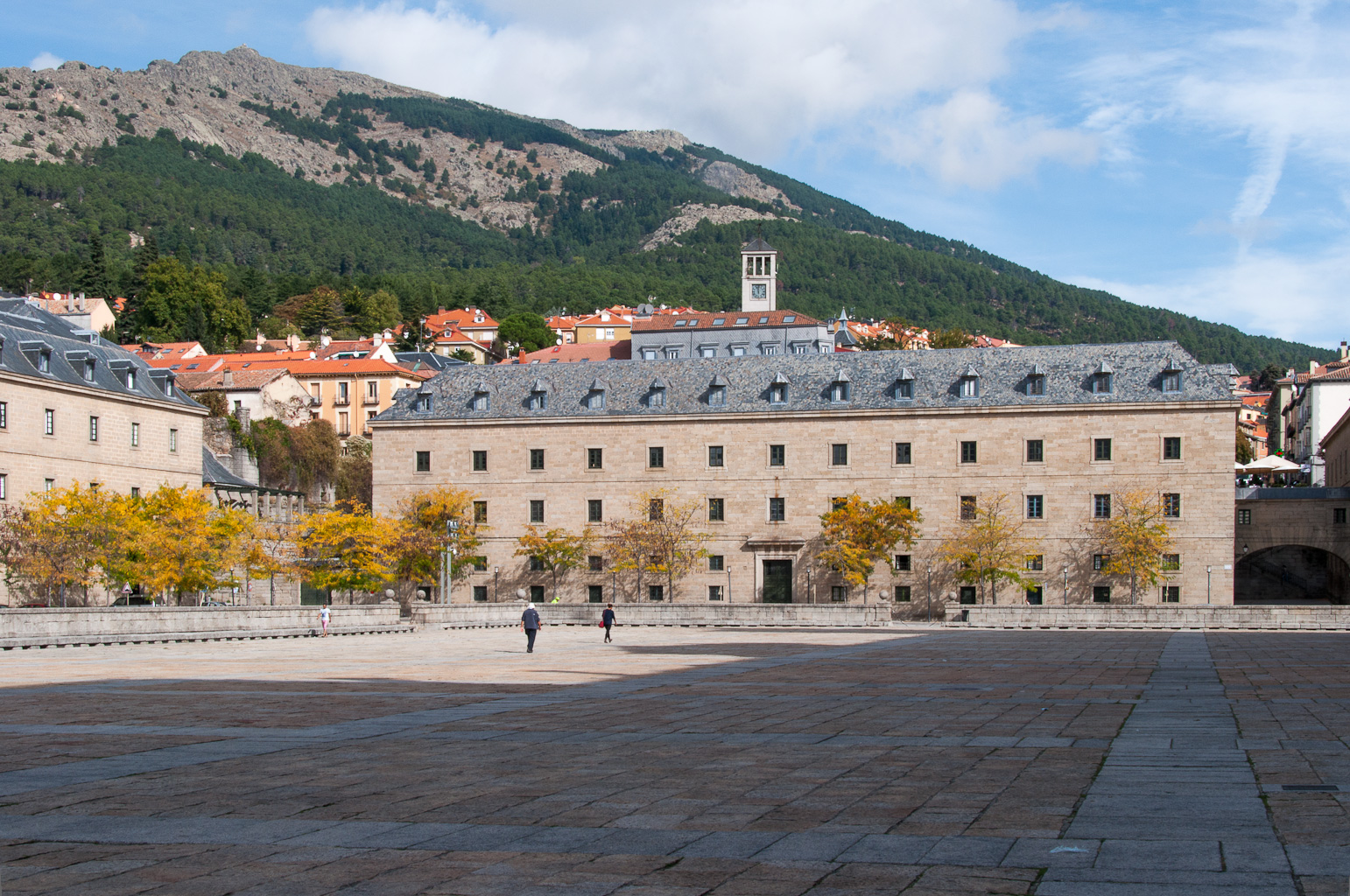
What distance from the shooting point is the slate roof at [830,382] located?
213 ft

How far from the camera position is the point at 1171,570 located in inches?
Answer: 2467

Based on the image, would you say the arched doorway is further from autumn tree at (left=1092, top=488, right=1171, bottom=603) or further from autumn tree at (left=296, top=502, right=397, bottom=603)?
autumn tree at (left=296, top=502, right=397, bottom=603)

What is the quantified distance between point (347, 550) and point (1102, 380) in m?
38.3

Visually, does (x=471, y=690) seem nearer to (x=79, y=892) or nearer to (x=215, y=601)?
(x=79, y=892)

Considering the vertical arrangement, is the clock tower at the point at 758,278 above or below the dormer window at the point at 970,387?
above

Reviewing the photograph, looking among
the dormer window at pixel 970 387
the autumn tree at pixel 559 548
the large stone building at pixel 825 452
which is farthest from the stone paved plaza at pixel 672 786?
the autumn tree at pixel 559 548

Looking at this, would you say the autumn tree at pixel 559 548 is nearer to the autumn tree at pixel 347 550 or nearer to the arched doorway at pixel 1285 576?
the autumn tree at pixel 347 550

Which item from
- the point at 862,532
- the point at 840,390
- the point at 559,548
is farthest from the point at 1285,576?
the point at 559,548

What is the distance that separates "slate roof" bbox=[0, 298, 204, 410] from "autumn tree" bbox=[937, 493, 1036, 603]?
40.8m

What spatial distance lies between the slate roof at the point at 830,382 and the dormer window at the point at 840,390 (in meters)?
0.30

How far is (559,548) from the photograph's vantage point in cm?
6769

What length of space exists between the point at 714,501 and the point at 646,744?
5573 cm

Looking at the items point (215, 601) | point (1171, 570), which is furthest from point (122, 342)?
point (1171, 570)

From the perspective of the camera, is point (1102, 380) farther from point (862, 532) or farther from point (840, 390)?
point (862, 532)
